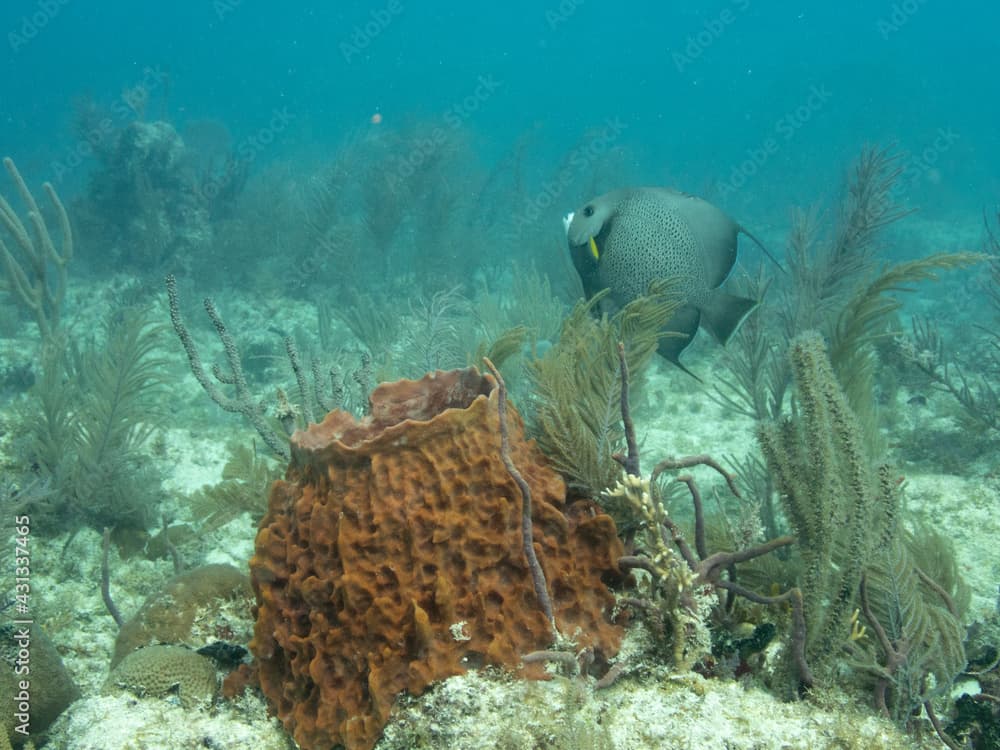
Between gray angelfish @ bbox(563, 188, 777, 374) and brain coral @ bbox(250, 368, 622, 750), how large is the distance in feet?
6.49

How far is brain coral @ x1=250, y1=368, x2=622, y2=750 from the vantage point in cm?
181

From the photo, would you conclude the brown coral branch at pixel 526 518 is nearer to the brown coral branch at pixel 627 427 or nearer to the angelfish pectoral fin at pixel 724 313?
the brown coral branch at pixel 627 427

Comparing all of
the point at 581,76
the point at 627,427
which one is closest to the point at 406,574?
the point at 627,427

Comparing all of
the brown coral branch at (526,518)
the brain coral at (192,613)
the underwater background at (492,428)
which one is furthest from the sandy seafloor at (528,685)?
the brain coral at (192,613)

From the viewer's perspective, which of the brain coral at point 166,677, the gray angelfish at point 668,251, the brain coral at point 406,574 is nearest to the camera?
the brain coral at point 406,574

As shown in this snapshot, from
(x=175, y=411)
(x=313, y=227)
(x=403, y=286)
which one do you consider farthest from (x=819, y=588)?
(x=313, y=227)

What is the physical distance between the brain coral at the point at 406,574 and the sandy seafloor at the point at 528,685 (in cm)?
13

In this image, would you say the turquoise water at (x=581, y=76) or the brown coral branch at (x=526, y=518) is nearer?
the brown coral branch at (x=526, y=518)

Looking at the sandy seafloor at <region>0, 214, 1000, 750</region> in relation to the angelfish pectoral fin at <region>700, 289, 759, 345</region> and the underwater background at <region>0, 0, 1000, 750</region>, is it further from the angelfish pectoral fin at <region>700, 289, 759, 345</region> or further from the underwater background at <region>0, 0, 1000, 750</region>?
the angelfish pectoral fin at <region>700, 289, 759, 345</region>

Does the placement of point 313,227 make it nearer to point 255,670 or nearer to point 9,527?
point 9,527

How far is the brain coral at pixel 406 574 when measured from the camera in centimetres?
181

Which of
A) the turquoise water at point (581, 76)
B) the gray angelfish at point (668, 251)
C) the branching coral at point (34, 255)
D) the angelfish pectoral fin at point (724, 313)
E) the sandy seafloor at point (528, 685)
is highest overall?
the turquoise water at point (581, 76)

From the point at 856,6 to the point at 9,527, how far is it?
154 meters

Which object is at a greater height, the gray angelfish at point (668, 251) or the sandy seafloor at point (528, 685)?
the gray angelfish at point (668, 251)
